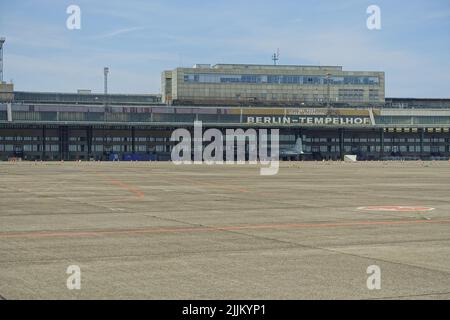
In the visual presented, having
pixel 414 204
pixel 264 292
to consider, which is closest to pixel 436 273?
pixel 264 292

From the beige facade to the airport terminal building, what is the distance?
279mm

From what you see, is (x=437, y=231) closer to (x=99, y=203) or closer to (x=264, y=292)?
(x=264, y=292)

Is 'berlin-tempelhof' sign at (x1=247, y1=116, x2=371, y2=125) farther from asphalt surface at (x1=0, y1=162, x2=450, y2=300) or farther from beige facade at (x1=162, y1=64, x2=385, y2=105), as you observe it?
asphalt surface at (x1=0, y1=162, x2=450, y2=300)

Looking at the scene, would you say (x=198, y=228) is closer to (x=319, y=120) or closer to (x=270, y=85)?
(x=319, y=120)

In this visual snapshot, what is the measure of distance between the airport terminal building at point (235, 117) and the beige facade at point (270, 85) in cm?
28

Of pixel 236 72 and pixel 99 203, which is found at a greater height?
pixel 236 72

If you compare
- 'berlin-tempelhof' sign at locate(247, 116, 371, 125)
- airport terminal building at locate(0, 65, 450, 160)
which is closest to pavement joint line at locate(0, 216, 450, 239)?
airport terminal building at locate(0, 65, 450, 160)

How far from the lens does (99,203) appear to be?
31641 mm

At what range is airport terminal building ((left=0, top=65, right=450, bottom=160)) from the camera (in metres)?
165

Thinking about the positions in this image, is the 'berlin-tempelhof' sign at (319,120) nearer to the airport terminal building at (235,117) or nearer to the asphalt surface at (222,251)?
the airport terminal building at (235,117)

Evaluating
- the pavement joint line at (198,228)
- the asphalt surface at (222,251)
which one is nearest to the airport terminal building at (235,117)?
the asphalt surface at (222,251)

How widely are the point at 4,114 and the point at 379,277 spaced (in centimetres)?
15474

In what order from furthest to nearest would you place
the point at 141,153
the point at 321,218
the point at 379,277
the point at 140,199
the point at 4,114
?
the point at 141,153 < the point at 4,114 < the point at 140,199 < the point at 321,218 < the point at 379,277
